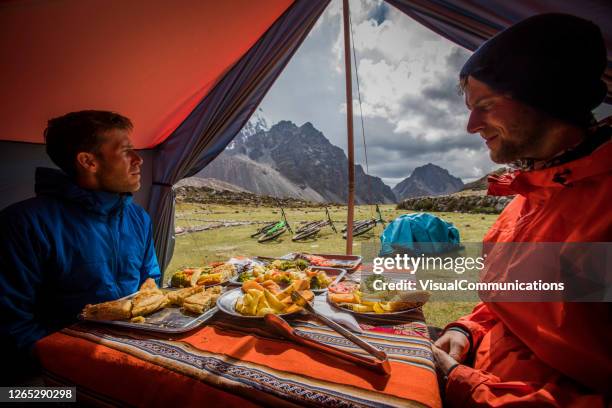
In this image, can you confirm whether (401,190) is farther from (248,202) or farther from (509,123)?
(509,123)

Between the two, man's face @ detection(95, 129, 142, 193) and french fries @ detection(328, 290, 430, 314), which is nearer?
french fries @ detection(328, 290, 430, 314)

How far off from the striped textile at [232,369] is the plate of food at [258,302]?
91 millimetres

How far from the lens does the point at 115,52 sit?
2.70 meters

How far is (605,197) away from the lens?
1209 millimetres

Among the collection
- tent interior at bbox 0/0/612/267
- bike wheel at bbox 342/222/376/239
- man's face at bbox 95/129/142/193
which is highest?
tent interior at bbox 0/0/612/267

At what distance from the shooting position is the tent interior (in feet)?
7.29

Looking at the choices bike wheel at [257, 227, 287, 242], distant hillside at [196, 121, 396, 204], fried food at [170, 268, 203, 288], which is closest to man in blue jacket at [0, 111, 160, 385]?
fried food at [170, 268, 203, 288]

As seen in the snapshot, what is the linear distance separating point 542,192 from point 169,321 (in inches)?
82.0

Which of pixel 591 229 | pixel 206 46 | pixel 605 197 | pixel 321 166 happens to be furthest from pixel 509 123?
pixel 321 166

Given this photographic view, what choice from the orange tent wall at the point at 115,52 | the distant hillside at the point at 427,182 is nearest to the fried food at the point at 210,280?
the orange tent wall at the point at 115,52

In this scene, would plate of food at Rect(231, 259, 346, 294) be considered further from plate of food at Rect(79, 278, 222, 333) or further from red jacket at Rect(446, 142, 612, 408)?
red jacket at Rect(446, 142, 612, 408)

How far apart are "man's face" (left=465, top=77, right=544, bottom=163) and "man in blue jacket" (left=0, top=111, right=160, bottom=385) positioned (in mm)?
2573

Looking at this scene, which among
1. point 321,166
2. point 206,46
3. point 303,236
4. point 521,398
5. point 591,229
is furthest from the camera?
point 321,166

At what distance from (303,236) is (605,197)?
60.7 ft
